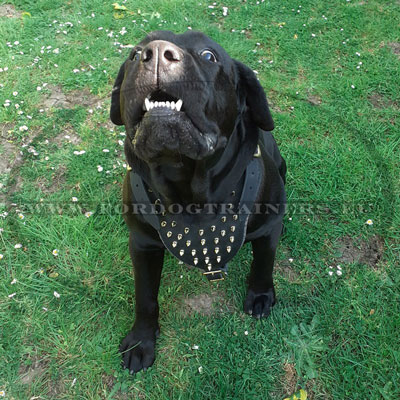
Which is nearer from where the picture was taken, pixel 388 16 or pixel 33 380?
pixel 33 380

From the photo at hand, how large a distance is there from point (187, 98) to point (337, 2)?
375 cm

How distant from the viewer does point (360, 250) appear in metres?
2.42

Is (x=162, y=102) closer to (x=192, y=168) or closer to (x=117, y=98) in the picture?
(x=192, y=168)

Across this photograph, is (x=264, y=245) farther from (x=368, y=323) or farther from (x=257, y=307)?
(x=368, y=323)

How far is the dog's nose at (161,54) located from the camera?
1.17 m

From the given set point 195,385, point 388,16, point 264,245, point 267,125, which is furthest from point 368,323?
point 388,16

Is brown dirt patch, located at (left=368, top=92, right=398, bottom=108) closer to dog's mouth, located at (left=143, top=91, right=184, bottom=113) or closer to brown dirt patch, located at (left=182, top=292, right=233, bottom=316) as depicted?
brown dirt patch, located at (left=182, top=292, right=233, bottom=316)

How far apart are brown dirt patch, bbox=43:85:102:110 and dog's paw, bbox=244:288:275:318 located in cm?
202

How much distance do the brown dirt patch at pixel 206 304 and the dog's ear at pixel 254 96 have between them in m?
1.02

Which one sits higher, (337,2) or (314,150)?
(337,2)

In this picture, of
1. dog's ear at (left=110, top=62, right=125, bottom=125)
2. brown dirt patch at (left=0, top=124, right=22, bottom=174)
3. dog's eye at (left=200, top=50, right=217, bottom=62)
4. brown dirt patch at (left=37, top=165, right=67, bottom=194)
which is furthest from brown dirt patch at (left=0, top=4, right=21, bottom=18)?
dog's eye at (left=200, top=50, right=217, bottom=62)

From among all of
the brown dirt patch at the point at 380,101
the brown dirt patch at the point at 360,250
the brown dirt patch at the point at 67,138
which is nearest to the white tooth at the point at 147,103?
the brown dirt patch at the point at 360,250

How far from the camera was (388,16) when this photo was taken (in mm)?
4012

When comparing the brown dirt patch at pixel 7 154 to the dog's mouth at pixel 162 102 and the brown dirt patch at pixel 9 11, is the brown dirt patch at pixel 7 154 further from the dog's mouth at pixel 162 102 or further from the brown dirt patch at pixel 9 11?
the dog's mouth at pixel 162 102
